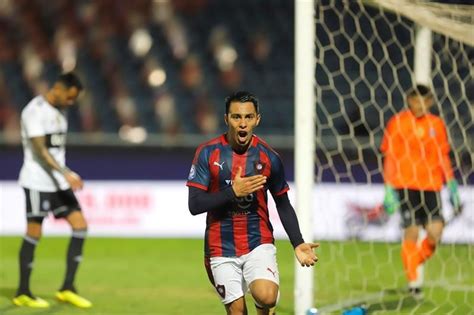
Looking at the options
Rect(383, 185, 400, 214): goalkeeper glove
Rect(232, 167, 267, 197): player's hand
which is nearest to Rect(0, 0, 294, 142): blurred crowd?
Rect(383, 185, 400, 214): goalkeeper glove

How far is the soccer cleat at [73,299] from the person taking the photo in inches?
324

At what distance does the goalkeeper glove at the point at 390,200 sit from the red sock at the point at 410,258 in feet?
1.01

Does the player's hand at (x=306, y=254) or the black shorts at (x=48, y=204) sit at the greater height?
the black shorts at (x=48, y=204)

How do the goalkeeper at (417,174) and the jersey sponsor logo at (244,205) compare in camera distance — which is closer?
the jersey sponsor logo at (244,205)

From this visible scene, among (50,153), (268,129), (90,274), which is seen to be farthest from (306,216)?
(268,129)

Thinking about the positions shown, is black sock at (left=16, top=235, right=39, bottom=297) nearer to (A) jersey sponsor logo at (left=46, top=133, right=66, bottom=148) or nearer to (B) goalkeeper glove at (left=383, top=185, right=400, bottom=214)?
(A) jersey sponsor logo at (left=46, top=133, right=66, bottom=148)

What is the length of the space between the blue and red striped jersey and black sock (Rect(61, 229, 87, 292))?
114 inches

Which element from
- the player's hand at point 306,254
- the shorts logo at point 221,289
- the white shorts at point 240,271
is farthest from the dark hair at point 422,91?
the shorts logo at point 221,289

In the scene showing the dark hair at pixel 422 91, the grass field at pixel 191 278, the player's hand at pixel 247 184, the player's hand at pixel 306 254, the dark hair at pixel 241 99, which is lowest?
the grass field at pixel 191 278

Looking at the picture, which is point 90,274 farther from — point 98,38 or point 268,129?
point 98,38

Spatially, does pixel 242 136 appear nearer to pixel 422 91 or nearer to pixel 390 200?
pixel 422 91

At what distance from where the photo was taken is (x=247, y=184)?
5.24 meters

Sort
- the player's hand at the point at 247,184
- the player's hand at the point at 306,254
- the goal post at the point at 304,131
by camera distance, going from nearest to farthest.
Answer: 1. the player's hand at the point at 247,184
2. the player's hand at the point at 306,254
3. the goal post at the point at 304,131

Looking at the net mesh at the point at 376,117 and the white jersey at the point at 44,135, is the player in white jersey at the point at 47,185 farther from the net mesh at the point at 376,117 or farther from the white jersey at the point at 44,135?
the net mesh at the point at 376,117
